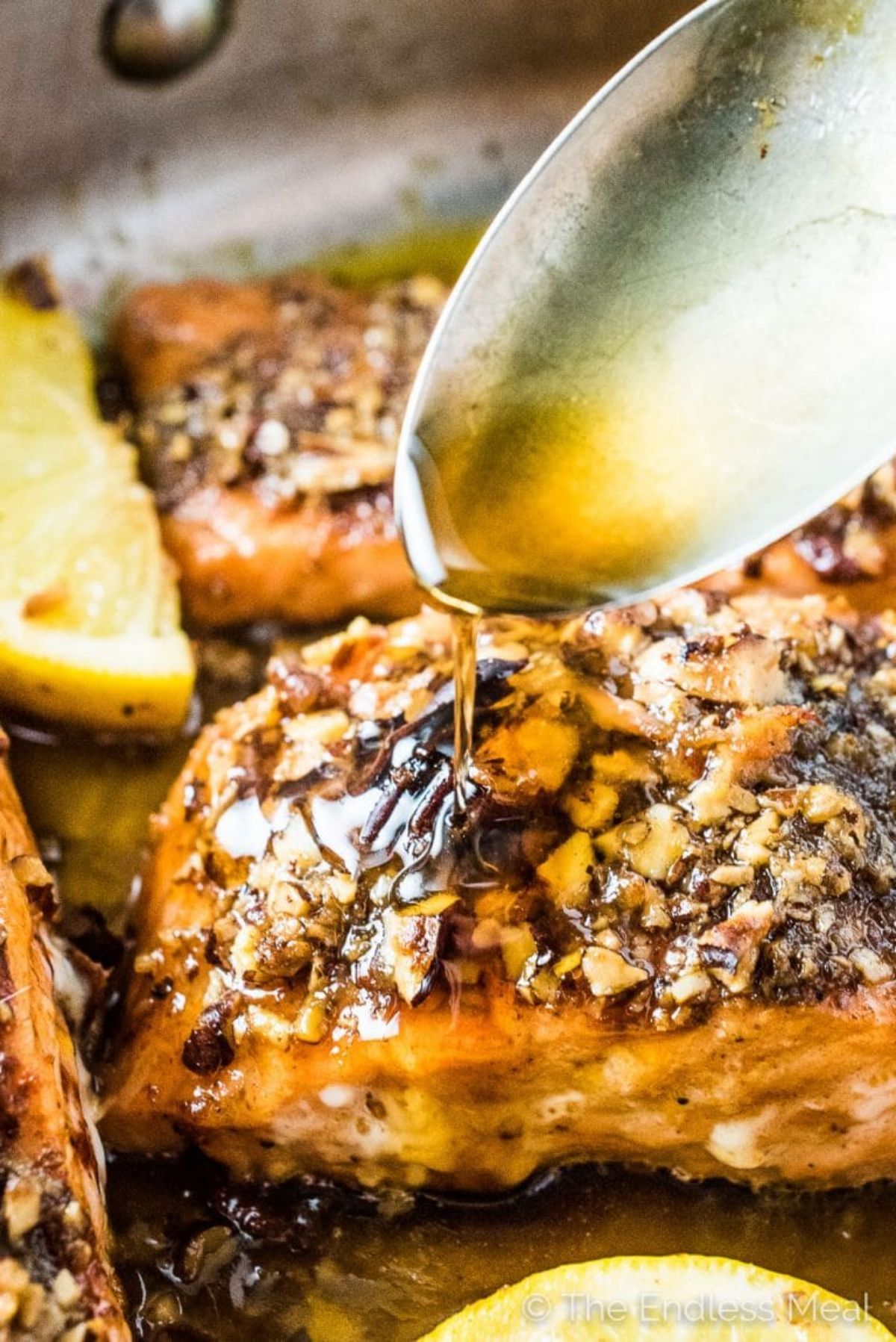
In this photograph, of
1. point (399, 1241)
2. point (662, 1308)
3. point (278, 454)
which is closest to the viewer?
point (662, 1308)

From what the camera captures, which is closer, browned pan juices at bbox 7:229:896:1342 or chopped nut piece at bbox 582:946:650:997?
chopped nut piece at bbox 582:946:650:997

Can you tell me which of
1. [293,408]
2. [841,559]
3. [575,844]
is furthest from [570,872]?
[293,408]

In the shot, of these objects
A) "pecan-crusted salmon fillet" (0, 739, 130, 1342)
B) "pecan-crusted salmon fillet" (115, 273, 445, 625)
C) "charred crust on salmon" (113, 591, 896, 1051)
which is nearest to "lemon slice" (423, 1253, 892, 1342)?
"charred crust on salmon" (113, 591, 896, 1051)

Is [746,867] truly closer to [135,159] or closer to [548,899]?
[548,899]

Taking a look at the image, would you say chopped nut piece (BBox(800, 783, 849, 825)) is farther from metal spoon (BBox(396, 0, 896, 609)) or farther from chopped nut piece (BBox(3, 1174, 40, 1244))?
chopped nut piece (BBox(3, 1174, 40, 1244))

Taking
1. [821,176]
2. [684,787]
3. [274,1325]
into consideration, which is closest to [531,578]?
[684,787]

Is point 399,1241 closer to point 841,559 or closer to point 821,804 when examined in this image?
point 821,804

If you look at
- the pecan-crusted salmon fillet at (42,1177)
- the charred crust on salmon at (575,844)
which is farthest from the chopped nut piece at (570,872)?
the pecan-crusted salmon fillet at (42,1177)
